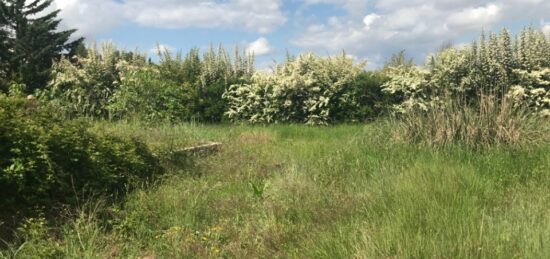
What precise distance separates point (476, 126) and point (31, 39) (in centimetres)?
4097

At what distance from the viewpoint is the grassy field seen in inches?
156

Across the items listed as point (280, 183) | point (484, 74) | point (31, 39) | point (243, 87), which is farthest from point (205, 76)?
point (31, 39)

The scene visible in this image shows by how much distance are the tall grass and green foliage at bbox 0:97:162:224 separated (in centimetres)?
431

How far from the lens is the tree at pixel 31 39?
3991 cm

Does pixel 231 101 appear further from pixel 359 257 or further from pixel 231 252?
pixel 359 257

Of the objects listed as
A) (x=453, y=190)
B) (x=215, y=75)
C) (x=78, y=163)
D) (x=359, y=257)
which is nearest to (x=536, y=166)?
(x=453, y=190)

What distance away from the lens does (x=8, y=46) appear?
1596 inches

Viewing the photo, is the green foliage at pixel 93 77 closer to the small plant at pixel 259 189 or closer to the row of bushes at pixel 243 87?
the row of bushes at pixel 243 87

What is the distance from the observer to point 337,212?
17.6ft

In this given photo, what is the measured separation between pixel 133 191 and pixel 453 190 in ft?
12.6

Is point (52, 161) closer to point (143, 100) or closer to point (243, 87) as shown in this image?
point (143, 100)

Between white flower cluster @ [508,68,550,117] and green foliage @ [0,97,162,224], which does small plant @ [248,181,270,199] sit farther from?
white flower cluster @ [508,68,550,117]

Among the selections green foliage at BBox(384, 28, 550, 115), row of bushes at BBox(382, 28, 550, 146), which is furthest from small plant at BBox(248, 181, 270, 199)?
green foliage at BBox(384, 28, 550, 115)

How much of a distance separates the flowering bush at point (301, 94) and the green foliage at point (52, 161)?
8321 millimetres
